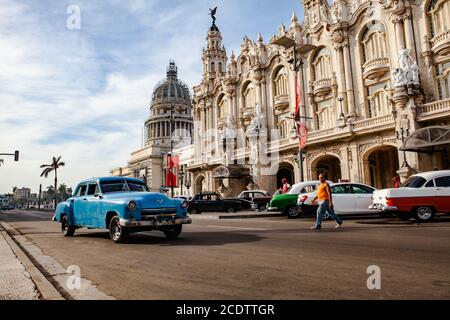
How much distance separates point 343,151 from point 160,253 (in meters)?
24.7

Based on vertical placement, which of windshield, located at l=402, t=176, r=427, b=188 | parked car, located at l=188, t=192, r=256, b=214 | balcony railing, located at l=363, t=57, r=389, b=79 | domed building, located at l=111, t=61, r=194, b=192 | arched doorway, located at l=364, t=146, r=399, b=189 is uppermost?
domed building, located at l=111, t=61, r=194, b=192

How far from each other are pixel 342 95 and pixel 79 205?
2592 centimetres

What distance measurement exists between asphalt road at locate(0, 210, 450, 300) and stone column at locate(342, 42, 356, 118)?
22.9m

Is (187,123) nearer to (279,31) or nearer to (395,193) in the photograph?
(279,31)

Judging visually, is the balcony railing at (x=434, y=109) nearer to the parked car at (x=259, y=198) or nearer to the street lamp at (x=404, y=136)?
the street lamp at (x=404, y=136)

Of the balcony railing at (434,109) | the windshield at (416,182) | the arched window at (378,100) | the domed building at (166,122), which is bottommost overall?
the windshield at (416,182)

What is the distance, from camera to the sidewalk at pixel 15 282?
4084 millimetres

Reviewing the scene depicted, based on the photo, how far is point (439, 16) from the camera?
2491 centimetres

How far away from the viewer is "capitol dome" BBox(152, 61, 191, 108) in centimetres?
10539

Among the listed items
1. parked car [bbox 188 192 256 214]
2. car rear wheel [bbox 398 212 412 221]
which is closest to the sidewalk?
car rear wheel [bbox 398 212 412 221]

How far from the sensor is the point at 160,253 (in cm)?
698

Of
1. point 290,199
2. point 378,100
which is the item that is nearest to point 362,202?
point 290,199

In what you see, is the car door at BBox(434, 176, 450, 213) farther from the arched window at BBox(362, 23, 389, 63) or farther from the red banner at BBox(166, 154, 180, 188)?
the red banner at BBox(166, 154, 180, 188)

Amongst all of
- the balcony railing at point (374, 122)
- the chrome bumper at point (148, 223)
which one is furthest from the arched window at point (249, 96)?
the chrome bumper at point (148, 223)
